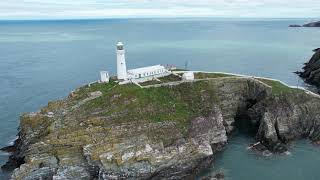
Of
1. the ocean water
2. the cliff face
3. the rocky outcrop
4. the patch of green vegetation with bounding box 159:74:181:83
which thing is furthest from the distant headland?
the rocky outcrop

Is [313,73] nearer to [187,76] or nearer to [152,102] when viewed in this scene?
[187,76]

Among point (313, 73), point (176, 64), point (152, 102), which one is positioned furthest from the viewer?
point (176, 64)

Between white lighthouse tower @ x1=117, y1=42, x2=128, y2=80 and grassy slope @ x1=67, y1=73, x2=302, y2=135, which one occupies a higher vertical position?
white lighthouse tower @ x1=117, y1=42, x2=128, y2=80

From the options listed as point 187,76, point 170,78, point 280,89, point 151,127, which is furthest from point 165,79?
point 280,89

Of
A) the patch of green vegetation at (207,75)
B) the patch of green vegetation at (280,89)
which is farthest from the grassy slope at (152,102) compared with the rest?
the patch of green vegetation at (207,75)

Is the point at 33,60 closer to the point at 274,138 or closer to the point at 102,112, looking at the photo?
the point at 102,112

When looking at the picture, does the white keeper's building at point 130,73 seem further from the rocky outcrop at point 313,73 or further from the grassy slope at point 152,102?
the rocky outcrop at point 313,73

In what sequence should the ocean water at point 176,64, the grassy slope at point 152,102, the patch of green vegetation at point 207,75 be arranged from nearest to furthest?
the ocean water at point 176,64, the grassy slope at point 152,102, the patch of green vegetation at point 207,75

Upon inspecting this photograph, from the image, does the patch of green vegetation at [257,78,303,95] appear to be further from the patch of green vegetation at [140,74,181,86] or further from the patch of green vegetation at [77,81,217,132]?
the patch of green vegetation at [140,74,181,86]

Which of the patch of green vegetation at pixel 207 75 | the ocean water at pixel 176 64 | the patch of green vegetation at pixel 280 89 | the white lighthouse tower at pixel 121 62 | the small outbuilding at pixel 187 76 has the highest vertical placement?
the white lighthouse tower at pixel 121 62
